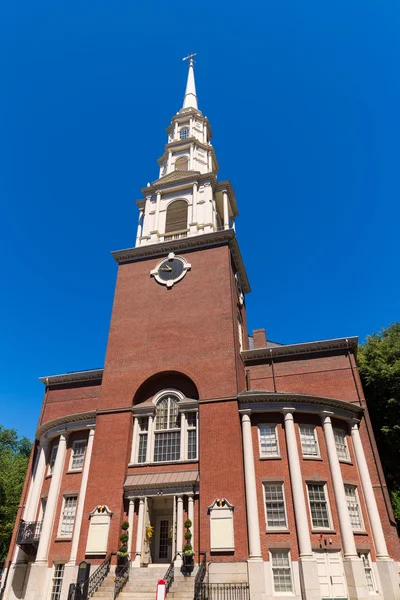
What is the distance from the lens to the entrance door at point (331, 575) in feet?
61.8

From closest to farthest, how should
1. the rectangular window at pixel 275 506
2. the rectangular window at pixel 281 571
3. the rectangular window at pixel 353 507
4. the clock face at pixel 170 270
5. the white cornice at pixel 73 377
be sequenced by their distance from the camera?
the rectangular window at pixel 281 571 < the rectangular window at pixel 275 506 < the rectangular window at pixel 353 507 < the clock face at pixel 170 270 < the white cornice at pixel 73 377

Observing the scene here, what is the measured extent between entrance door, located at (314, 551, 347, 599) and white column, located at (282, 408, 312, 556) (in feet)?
3.65

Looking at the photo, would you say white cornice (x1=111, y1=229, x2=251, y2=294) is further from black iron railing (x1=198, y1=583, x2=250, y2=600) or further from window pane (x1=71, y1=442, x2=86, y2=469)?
black iron railing (x1=198, y1=583, x2=250, y2=600)

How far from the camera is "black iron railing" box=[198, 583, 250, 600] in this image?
17.8 meters

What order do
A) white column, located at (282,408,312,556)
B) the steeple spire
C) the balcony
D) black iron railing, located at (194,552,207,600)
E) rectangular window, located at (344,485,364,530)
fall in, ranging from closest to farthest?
black iron railing, located at (194,552,207,600), white column, located at (282,408,312,556), rectangular window, located at (344,485,364,530), the balcony, the steeple spire

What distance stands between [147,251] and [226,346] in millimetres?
10693

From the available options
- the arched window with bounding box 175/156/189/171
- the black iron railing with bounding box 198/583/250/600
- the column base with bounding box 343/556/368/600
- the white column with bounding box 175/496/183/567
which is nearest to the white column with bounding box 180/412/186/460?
the white column with bounding box 175/496/183/567

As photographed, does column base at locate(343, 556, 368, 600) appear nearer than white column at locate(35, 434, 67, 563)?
Yes

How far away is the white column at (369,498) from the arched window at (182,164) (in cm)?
2669

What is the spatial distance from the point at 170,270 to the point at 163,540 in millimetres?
16957

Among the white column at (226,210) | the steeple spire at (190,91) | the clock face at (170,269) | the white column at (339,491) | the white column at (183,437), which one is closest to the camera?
the white column at (339,491)

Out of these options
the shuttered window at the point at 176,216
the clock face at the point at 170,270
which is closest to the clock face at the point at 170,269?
the clock face at the point at 170,270

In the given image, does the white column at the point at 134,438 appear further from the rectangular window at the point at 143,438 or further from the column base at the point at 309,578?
the column base at the point at 309,578

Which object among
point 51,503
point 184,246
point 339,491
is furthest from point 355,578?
point 184,246
